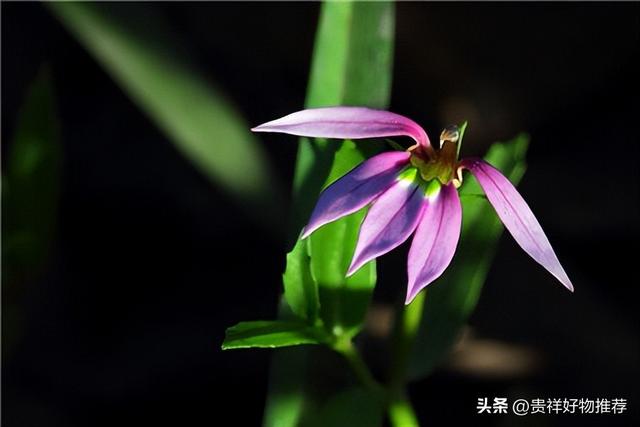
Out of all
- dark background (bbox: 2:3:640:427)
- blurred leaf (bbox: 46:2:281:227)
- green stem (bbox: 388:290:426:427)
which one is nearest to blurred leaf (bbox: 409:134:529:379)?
green stem (bbox: 388:290:426:427)

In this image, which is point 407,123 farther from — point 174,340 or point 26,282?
point 174,340

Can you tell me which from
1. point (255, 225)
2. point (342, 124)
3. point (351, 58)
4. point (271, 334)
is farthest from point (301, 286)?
point (255, 225)

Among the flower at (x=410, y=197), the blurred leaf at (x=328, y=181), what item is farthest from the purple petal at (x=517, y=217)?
the blurred leaf at (x=328, y=181)

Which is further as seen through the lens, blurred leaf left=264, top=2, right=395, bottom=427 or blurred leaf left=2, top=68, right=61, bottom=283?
blurred leaf left=2, top=68, right=61, bottom=283

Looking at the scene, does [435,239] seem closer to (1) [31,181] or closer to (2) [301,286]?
(2) [301,286]

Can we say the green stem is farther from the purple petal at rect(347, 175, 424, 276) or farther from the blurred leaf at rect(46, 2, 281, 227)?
the blurred leaf at rect(46, 2, 281, 227)

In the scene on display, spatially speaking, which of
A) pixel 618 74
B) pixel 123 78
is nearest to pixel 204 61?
pixel 123 78
